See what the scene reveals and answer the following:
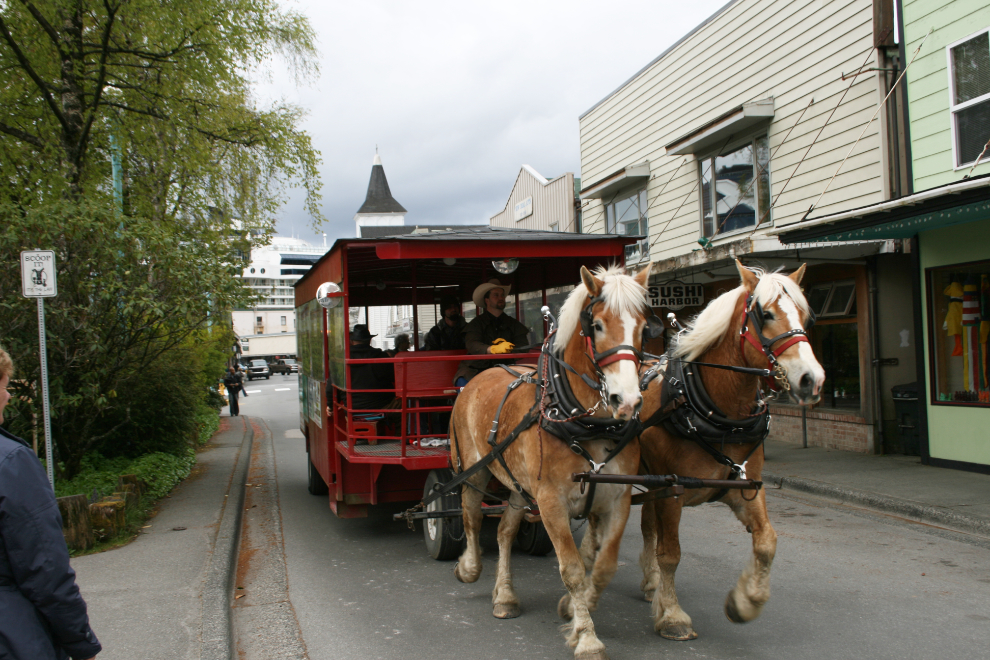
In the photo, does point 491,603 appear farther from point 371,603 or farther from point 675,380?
point 675,380

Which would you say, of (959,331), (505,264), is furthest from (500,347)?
(959,331)

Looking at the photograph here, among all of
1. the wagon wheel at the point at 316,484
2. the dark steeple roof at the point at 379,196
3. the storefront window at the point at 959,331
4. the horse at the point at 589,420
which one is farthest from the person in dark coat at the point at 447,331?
the dark steeple roof at the point at 379,196

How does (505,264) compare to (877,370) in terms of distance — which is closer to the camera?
(505,264)

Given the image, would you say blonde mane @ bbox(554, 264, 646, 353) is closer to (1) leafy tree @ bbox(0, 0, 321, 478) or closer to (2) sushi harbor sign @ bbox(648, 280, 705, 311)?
(1) leafy tree @ bbox(0, 0, 321, 478)

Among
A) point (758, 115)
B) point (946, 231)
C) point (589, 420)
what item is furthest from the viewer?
point (758, 115)

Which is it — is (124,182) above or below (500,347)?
above

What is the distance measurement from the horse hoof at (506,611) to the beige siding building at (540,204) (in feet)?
52.1

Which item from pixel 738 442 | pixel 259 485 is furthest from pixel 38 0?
pixel 738 442

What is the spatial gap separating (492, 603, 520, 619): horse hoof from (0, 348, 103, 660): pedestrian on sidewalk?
2.96 metres

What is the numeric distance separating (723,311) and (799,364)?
70 centimetres

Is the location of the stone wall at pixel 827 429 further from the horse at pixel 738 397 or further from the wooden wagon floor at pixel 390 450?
the horse at pixel 738 397

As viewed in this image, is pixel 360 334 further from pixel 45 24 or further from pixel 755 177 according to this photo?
pixel 755 177

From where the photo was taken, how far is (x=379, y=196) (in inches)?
2800

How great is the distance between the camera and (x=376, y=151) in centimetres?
7294
